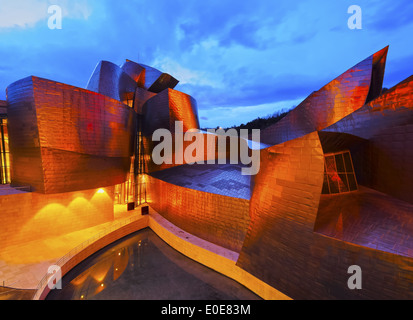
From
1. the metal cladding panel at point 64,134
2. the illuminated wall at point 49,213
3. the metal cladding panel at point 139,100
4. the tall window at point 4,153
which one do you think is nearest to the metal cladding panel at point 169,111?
the metal cladding panel at point 139,100

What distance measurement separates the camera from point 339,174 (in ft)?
22.1

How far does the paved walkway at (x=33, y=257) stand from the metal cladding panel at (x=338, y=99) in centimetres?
1521

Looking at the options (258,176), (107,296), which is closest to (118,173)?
(107,296)

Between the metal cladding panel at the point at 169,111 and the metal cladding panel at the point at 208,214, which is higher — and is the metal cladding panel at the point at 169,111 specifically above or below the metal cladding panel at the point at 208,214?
above

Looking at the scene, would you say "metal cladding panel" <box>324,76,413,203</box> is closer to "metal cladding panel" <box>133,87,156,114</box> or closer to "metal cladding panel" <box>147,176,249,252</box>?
"metal cladding panel" <box>147,176,249,252</box>

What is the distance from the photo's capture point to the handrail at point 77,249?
20.4 feet

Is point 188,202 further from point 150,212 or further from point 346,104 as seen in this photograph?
point 346,104

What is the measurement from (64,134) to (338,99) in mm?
15789

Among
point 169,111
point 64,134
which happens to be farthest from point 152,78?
point 64,134

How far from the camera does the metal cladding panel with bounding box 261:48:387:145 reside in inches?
387

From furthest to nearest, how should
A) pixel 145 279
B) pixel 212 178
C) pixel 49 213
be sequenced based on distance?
1. pixel 212 178
2. pixel 49 213
3. pixel 145 279

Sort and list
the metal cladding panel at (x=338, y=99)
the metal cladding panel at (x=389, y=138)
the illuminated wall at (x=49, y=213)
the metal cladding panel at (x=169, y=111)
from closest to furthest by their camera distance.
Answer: the metal cladding panel at (x=389, y=138)
the illuminated wall at (x=49, y=213)
the metal cladding panel at (x=338, y=99)
the metal cladding panel at (x=169, y=111)

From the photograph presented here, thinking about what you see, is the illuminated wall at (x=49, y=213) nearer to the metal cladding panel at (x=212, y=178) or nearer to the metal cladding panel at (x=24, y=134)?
the metal cladding panel at (x=24, y=134)

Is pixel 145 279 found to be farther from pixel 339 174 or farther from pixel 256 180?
pixel 339 174
